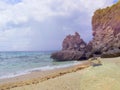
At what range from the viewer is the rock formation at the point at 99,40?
61181 mm

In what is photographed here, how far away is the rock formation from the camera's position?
201 ft

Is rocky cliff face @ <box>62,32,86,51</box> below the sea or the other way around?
the other way around

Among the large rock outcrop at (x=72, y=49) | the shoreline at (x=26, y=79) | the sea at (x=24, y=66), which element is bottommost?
the shoreline at (x=26, y=79)

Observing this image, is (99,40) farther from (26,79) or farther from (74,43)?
(26,79)

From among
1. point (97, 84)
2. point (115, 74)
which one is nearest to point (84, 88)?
point (97, 84)

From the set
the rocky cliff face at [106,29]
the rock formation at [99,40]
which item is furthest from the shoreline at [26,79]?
the rocky cliff face at [106,29]

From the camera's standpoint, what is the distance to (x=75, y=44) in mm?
72125

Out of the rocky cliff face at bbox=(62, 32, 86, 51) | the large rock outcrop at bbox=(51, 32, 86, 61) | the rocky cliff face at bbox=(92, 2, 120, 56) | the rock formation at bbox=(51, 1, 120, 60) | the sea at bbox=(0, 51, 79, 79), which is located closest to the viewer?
the sea at bbox=(0, 51, 79, 79)

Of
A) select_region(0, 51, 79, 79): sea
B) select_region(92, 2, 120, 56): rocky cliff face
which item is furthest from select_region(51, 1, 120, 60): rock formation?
select_region(0, 51, 79, 79): sea

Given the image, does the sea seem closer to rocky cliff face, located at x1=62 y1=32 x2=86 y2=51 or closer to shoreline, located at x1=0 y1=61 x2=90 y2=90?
shoreline, located at x1=0 y1=61 x2=90 y2=90

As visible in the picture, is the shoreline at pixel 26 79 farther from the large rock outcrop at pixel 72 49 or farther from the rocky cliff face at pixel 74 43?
the rocky cliff face at pixel 74 43

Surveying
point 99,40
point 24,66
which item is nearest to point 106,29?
point 99,40

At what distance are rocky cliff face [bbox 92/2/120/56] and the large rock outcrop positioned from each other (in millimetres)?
3733

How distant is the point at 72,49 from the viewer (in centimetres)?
7262
